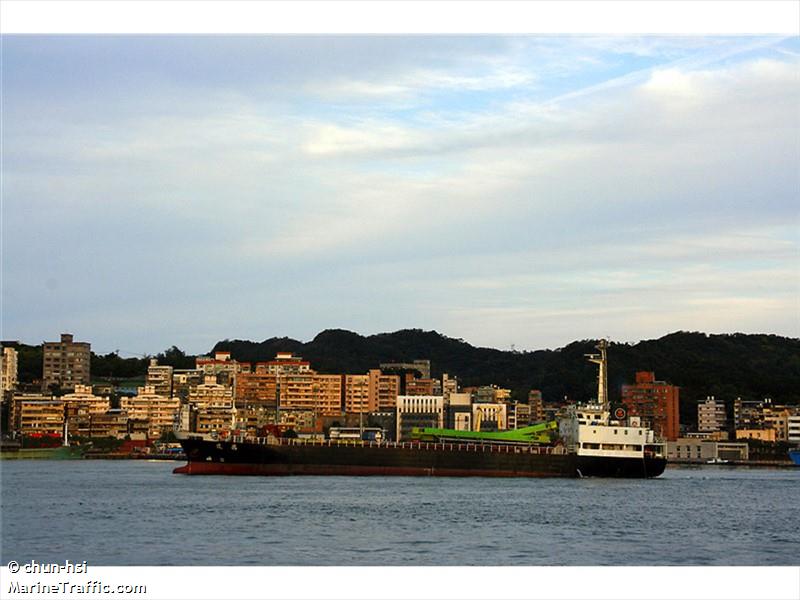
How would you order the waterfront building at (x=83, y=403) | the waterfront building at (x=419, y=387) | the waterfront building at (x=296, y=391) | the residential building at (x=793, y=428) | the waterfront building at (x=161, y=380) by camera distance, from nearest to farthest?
1. the waterfront building at (x=83, y=403)
2. the residential building at (x=793, y=428)
3. the waterfront building at (x=296, y=391)
4. the waterfront building at (x=161, y=380)
5. the waterfront building at (x=419, y=387)

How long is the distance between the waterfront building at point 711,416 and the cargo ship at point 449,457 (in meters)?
A: 64.1

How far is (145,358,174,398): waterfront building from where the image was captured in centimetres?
11325

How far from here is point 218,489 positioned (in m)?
37.7

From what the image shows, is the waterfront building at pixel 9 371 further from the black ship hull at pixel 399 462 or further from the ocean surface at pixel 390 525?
the ocean surface at pixel 390 525

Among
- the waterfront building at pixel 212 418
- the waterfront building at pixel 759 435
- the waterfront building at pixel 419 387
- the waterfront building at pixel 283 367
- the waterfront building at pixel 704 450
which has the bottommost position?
the waterfront building at pixel 704 450

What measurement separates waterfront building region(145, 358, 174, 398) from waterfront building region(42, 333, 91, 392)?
8528mm

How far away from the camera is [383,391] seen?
114m

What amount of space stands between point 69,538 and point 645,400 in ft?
279

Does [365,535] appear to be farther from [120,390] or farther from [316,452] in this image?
[120,390]

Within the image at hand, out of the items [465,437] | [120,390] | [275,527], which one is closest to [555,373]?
[120,390]

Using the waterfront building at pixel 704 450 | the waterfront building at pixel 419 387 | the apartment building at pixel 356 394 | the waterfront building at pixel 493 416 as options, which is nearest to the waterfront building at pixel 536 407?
the waterfront building at pixel 419 387

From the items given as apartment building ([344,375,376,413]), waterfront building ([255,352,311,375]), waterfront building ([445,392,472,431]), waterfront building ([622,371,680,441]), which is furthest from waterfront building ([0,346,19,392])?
waterfront building ([622,371,680,441])

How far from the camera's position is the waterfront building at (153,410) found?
101 meters

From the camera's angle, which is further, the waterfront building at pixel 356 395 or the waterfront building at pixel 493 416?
the waterfront building at pixel 356 395
